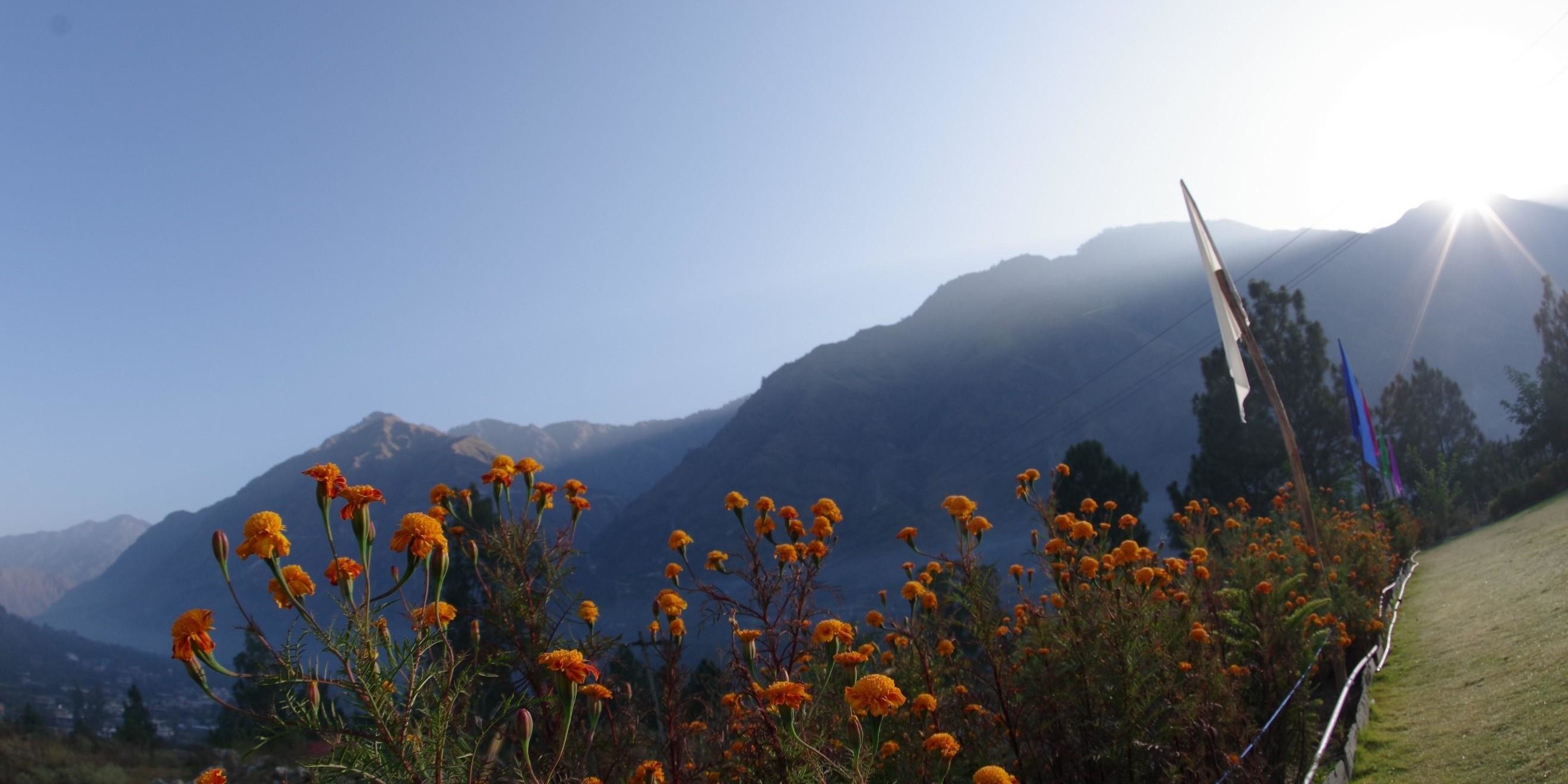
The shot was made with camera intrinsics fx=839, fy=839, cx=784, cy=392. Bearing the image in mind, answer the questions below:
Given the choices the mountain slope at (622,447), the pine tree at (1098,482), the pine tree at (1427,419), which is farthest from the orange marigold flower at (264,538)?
the mountain slope at (622,447)

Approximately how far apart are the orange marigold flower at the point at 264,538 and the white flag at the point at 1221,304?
535 cm

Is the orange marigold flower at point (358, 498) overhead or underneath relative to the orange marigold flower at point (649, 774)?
overhead

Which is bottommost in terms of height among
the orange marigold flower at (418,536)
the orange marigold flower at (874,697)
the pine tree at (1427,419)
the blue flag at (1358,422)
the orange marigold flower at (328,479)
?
the pine tree at (1427,419)

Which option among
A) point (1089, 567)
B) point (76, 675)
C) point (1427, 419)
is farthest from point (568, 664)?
point (76, 675)

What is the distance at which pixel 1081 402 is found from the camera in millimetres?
104688

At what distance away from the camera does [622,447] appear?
181000 millimetres

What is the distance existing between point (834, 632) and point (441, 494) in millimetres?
1508

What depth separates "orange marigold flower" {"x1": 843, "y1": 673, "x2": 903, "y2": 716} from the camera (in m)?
1.94

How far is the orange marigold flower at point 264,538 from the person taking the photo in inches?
60.4

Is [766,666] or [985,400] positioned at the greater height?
[985,400]

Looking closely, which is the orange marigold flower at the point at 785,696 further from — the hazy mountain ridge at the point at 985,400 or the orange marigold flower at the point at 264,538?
the hazy mountain ridge at the point at 985,400

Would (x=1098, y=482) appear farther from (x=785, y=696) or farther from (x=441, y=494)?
(x=785, y=696)

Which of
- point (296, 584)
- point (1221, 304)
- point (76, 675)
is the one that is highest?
point (1221, 304)

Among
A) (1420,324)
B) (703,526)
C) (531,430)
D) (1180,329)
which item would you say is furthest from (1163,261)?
(531,430)
